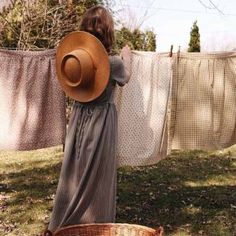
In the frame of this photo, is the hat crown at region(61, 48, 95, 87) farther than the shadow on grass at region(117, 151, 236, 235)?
No

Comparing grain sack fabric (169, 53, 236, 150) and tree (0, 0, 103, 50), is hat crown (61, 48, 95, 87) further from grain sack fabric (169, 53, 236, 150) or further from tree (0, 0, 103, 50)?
tree (0, 0, 103, 50)

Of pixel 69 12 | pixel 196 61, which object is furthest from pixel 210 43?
pixel 196 61

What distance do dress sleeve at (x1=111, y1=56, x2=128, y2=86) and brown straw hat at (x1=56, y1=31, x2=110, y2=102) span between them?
0.09 metres

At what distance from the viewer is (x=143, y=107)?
452 centimetres

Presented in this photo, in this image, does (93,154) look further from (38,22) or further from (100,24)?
(38,22)

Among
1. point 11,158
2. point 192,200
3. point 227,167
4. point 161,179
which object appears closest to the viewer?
point 192,200

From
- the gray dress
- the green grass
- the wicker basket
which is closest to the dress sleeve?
the gray dress

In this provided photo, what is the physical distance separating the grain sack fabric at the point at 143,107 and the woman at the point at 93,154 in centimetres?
134

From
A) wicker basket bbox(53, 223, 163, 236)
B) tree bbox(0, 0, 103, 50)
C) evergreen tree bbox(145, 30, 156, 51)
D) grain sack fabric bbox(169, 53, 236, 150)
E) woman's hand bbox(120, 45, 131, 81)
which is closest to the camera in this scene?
wicker basket bbox(53, 223, 163, 236)

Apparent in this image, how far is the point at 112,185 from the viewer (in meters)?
3.12

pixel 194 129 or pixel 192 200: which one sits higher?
pixel 194 129

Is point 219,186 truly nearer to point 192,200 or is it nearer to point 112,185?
point 192,200

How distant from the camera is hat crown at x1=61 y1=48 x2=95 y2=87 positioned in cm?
303

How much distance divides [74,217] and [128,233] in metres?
0.55
